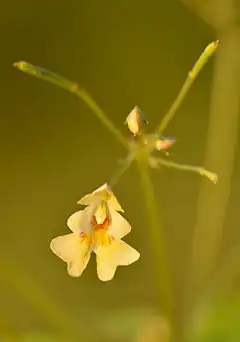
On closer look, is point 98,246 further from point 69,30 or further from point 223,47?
point 69,30

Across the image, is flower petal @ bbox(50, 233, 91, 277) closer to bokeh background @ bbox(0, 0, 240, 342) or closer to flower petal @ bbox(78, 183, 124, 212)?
flower petal @ bbox(78, 183, 124, 212)

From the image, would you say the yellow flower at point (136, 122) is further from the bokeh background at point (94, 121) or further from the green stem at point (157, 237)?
the bokeh background at point (94, 121)

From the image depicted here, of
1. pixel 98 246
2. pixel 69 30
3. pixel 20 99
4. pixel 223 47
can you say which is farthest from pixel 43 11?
pixel 98 246

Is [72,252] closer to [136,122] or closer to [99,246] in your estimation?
[99,246]

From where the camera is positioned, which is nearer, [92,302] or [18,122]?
[92,302]

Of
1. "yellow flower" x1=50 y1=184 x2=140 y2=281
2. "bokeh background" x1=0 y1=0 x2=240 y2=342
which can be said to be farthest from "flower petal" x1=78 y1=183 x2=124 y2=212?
"bokeh background" x1=0 y1=0 x2=240 y2=342

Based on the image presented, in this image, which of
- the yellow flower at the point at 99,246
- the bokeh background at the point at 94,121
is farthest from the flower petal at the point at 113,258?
the bokeh background at the point at 94,121
